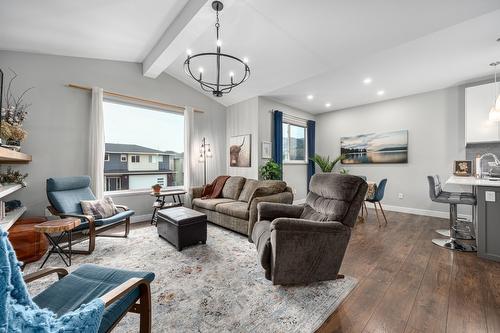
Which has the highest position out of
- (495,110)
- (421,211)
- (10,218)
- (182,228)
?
(495,110)

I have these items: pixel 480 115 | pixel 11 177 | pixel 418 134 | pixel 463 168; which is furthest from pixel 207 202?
pixel 480 115

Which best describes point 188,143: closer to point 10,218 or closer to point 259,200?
point 259,200

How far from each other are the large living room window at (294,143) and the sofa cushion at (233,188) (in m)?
1.79

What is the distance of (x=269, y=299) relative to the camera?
179 cm

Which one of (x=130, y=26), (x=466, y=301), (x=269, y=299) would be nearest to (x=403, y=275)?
(x=466, y=301)

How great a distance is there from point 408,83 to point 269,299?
187 inches

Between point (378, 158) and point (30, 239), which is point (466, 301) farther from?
point (30, 239)

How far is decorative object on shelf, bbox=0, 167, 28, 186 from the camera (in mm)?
2830

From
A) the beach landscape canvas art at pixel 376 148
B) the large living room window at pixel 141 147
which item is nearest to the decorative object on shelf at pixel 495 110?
the beach landscape canvas art at pixel 376 148

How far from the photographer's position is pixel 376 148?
207 inches

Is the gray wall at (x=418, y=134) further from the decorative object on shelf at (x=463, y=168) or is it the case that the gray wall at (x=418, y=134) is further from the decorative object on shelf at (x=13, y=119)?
the decorative object on shelf at (x=13, y=119)

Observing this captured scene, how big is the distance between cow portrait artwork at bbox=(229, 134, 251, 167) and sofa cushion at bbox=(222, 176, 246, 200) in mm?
748

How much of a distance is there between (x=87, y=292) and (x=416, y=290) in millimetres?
2588

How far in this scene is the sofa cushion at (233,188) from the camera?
4267 mm
